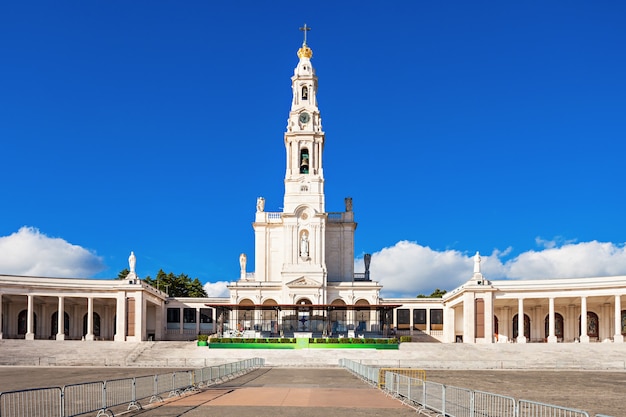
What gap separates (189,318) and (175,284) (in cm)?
1762

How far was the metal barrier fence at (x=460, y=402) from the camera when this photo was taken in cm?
1850

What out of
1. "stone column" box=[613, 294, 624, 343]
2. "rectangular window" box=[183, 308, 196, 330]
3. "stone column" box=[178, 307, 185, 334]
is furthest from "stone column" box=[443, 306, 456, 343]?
"stone column" box=[178, 307, 185, 334]

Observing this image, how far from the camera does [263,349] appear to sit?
68812mm

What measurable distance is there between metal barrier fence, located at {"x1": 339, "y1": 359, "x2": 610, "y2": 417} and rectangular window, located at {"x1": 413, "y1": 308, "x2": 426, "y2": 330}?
69.1m

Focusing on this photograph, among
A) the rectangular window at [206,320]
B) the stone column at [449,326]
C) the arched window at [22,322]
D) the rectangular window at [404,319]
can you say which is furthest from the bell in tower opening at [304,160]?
the arched window at [22,322]

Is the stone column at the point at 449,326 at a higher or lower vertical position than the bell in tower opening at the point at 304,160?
lower

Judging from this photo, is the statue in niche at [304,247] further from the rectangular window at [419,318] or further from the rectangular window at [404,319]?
the rectangular window at [419,318]

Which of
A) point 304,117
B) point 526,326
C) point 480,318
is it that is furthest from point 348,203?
point 526,326

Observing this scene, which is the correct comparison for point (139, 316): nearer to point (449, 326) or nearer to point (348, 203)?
point (348, 203)

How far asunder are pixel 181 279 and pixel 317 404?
295 ft

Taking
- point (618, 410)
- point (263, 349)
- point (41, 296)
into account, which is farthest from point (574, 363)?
point (41, 296)

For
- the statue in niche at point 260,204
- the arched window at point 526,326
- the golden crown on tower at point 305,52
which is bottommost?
the arched window at point 526,326

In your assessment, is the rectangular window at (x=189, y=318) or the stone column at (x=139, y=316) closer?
the stone column at (x=139, y=316)

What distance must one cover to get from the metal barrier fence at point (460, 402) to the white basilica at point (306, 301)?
48.6m
